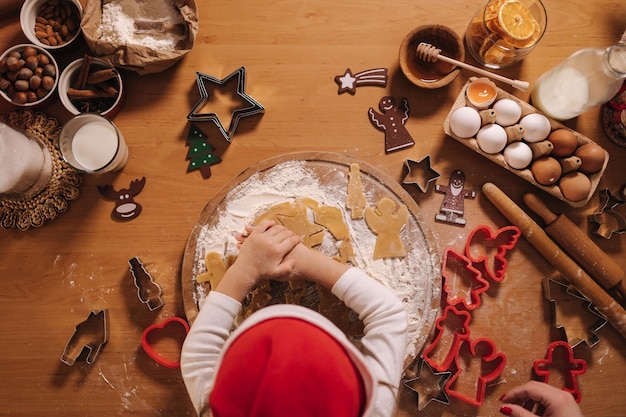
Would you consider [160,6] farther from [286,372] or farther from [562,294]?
[562,294]

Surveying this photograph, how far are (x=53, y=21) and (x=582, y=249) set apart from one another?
1.16 m

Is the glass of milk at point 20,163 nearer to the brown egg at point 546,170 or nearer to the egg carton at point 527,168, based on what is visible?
the egg carton at point 527,168

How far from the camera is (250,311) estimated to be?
0.82 metres

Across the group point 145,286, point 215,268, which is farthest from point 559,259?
point 145,286

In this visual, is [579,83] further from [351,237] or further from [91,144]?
[91,144]

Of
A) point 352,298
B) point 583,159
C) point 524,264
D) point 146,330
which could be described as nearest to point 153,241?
point 146,330

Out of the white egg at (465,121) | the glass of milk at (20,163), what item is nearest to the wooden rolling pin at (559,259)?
the white egg at (465,121)

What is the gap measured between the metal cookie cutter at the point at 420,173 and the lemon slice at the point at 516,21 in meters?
0.29

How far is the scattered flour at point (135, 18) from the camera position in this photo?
0.88 m

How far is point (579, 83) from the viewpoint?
0.84 meters

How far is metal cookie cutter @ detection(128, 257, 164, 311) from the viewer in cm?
85

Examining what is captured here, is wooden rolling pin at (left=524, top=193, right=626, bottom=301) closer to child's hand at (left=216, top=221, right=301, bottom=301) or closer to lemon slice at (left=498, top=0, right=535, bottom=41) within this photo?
lemon slice at (left=498, top=0, right=535, bottom=41)

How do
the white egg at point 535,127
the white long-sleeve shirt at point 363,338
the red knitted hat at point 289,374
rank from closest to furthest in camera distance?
the red knitted hat at point 289,374 < the white long-sleeve shirt at point 363,338 < the white egg at point 535,127

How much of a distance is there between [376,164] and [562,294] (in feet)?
1.49
